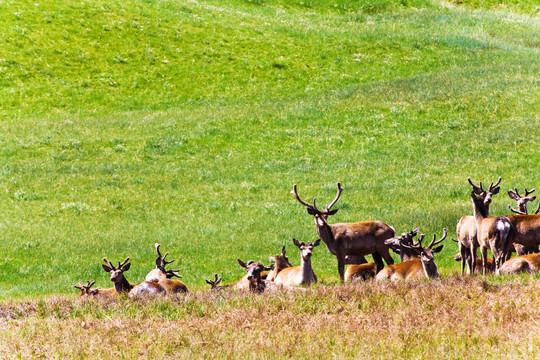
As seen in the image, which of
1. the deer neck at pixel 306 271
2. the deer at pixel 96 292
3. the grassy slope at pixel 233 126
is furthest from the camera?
the grassy slope at pixel 233 126

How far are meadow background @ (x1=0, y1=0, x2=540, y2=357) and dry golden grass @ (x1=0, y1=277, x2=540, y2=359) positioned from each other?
0.23m

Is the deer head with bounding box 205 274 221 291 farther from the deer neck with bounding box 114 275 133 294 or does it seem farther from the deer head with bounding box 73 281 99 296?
the deer head with bounding box 73 281 99 296

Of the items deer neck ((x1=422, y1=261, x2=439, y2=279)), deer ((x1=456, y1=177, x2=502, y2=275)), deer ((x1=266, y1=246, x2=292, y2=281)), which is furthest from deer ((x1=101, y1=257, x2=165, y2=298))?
deer ((x1=456, y1=177, x2=502, y2=275))

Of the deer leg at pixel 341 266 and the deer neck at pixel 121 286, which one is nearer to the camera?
the deer neck at pixel 121 286

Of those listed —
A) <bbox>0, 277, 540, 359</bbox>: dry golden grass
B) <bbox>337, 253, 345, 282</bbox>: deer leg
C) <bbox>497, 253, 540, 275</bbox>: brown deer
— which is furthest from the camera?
<bbox>337, 253, 345, 282</bbox>: deer leg

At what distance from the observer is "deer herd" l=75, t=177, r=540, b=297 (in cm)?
1470

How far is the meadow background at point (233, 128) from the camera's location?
2227 cm

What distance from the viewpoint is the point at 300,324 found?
10945 mm

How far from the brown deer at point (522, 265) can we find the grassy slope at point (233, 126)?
402 centimetres

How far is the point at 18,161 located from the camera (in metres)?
32.9

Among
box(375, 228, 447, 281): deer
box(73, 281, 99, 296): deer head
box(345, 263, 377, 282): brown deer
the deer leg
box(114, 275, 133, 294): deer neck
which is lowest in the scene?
box(73, 281, 99, 296): deer head

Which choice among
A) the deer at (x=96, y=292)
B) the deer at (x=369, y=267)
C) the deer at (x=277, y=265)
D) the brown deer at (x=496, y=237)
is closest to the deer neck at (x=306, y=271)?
the deer at (x=369, y=267)

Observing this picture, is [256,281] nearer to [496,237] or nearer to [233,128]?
[496,237]

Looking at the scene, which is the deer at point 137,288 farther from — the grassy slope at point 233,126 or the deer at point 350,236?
the deer at point 350,236
